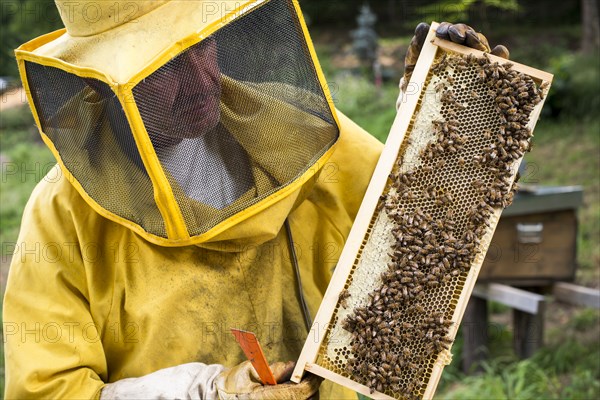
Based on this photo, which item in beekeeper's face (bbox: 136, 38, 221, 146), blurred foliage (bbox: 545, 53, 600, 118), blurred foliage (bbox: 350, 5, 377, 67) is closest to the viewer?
beekeeper's face (bbox: 136, 38, 221, 146)

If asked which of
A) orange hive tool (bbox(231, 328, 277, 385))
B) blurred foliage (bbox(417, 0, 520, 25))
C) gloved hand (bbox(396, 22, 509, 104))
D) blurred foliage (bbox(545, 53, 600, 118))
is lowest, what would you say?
orange hive tool (bbox(231, 328, 277, 385))

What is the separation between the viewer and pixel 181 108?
7.77ft

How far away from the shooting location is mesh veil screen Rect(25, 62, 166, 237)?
2.38m

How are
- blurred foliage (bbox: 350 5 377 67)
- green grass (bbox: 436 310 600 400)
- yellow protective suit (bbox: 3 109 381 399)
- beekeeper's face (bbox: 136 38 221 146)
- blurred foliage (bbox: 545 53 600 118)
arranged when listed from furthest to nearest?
blurred foliage (bbox: 350 5 377 67)
blurred foliage (bbox: 545 53 600 118)
green grass (bbox: 436 310 600 400)
yellow protective suit (bbox: 3 109 381 399)
beekeeper's face (bbox: 136 38 221 146)

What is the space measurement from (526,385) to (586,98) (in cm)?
766

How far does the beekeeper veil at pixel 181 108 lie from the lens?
229cm

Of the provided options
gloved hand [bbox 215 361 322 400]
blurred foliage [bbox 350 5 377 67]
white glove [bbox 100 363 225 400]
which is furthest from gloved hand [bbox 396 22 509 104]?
blurred foliage [bbox 350 5 377 67]

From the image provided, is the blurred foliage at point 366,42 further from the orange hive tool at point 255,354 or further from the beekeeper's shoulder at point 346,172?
the orange hive tool at point 255,354

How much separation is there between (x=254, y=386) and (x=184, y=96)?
3.17 feet

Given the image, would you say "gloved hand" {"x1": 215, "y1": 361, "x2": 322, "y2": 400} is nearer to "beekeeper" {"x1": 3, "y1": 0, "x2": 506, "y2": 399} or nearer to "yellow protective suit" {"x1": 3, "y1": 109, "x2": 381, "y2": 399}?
"beekeeper" {"x1": 3, "y1": 0, "x2": 506, "y2": 399}

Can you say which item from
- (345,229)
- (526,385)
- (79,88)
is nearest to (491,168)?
(345,229)

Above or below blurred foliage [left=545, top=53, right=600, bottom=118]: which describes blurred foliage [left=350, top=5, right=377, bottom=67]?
Result: above

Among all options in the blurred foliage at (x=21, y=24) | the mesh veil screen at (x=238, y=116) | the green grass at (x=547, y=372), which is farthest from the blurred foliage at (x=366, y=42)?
the mesh veil screen at (x=238, y=116)

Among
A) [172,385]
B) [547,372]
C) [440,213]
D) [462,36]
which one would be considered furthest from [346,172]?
[547,372]
